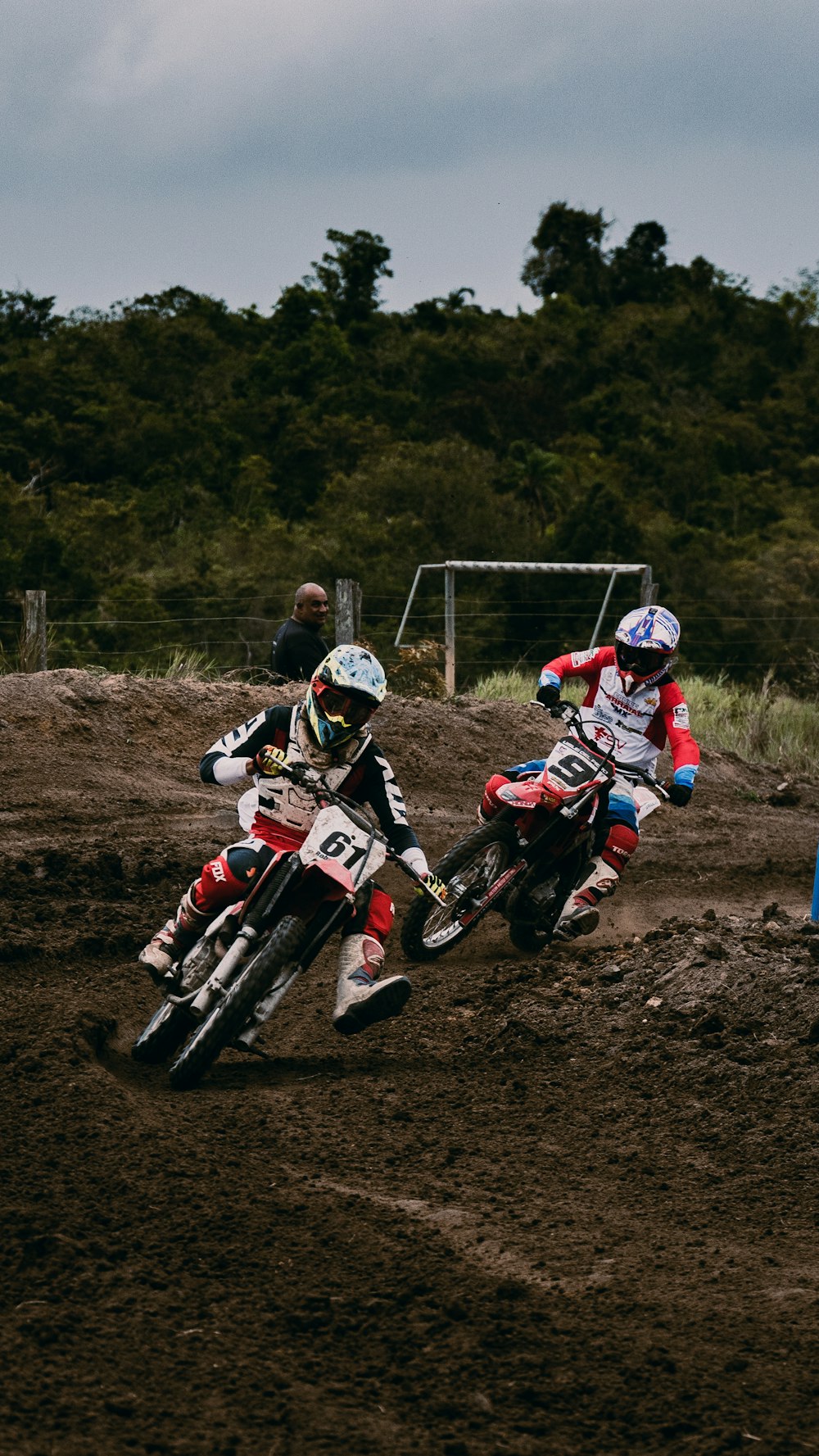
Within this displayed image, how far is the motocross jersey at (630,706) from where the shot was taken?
9.16m

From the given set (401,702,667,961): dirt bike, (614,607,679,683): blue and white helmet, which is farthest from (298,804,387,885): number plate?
(614,607,679,683): blue and white helmet

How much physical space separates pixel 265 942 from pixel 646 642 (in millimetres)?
3806

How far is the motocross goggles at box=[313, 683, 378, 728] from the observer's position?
6.26 meters

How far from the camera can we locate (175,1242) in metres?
4.30

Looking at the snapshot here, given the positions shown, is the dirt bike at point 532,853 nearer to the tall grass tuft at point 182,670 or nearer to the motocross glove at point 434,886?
the motocross glove at point 434,886

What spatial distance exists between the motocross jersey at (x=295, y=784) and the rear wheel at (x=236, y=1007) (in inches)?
26.6

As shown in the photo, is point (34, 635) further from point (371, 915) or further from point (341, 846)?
point (341, 846)

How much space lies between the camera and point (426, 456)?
36.9m

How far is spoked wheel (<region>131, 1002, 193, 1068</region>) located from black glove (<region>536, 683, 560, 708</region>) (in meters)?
3.46

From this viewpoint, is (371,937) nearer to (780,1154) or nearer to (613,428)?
(780,1154)

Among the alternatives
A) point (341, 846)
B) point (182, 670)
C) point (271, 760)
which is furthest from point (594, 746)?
point (182, 670)

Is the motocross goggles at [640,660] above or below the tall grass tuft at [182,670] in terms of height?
above

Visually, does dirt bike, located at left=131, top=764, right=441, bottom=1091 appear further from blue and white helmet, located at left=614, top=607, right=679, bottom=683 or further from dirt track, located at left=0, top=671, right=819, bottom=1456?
blue and white helmet, located at left=614, top=607, right=679, bottom=683

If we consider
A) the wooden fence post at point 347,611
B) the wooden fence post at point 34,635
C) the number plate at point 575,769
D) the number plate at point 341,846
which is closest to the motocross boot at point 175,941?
the number plate at point 341,846
